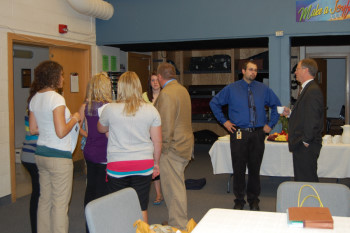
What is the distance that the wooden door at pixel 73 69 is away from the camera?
251 inches

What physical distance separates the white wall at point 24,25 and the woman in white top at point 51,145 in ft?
6.40

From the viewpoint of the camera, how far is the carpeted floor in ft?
14.3

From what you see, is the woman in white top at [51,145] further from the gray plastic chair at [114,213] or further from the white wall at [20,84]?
the white wall at [20,84]

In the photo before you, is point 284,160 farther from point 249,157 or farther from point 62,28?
point 62,28

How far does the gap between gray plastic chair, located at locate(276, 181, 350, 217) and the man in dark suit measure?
137cm

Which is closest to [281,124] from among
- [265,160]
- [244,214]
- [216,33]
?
[265,160]

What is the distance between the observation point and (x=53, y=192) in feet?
10.6

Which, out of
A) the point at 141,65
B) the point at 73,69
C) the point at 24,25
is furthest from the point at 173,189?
the point at 141,65

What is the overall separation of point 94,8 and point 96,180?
3800 mm

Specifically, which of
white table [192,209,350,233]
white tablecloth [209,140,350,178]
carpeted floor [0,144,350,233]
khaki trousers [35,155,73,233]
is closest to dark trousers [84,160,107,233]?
khaki trousers [35,155,73,233]

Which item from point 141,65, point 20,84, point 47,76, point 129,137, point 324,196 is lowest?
point 324,196

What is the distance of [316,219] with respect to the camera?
193 cm

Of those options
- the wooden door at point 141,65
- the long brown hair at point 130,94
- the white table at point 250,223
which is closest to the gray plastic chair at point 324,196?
the white table at point 250,223

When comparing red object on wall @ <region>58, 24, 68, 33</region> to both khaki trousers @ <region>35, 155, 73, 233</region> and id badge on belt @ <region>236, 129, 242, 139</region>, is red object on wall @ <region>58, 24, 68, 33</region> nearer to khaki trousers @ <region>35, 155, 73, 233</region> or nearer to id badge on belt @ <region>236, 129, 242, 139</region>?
id badge on belt @ <region>236, 129, 242, 139</region>
